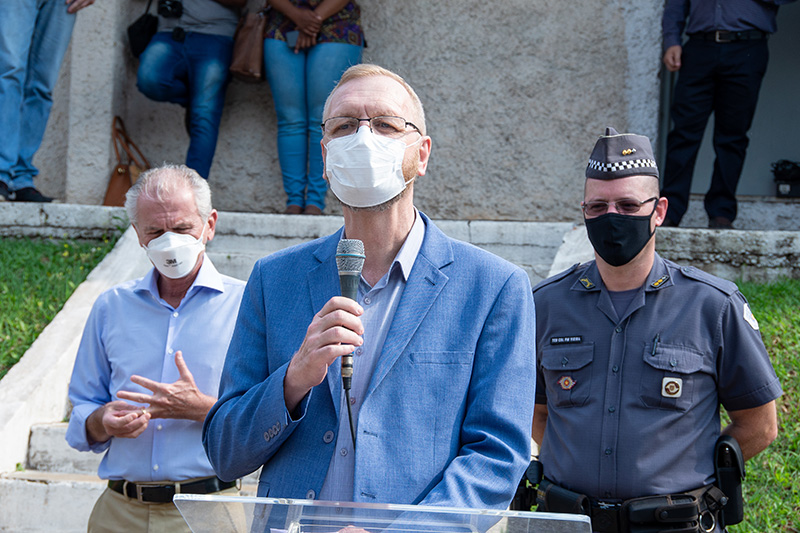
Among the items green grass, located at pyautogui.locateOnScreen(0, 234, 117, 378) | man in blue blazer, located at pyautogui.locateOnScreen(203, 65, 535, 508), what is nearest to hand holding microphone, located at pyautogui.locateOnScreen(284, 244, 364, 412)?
man in blue blazer, located at pyautogui.locateOnScreen(203, 65, 535, 508)

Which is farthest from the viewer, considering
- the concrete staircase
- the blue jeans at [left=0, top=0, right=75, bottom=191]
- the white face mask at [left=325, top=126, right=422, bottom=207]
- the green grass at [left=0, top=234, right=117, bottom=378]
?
the blue jeans at [left=0, top=0, right=75, bottom=191]

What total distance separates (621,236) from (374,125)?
1.29 metres

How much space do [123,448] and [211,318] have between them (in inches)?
22.5

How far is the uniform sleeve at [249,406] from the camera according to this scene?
1.89m

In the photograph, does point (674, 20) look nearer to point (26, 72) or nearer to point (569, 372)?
point (569, 372)

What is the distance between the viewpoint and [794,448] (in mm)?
4141

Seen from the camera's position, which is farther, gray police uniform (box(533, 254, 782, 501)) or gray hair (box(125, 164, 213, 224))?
gray hair (box(125, 164, 213, 224))

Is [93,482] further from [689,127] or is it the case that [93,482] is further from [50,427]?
[689,127]

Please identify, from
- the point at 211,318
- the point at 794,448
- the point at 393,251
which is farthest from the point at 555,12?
the point at 393,251

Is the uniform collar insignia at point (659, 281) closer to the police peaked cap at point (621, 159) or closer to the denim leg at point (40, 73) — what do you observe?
the police peaked cap at point (621, 159)

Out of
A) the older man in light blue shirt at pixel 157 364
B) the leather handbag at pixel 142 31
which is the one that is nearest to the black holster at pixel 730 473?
the older man in light blue shirt at pixel 157 364

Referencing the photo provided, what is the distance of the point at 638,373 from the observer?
2.91 m

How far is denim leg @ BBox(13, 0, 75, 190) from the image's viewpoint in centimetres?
650

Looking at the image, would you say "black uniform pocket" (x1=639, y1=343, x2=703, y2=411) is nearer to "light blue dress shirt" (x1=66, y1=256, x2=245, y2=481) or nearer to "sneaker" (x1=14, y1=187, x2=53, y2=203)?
"light blue dress shirt" (x1=66, y1=256, x2=245, y2=481)
